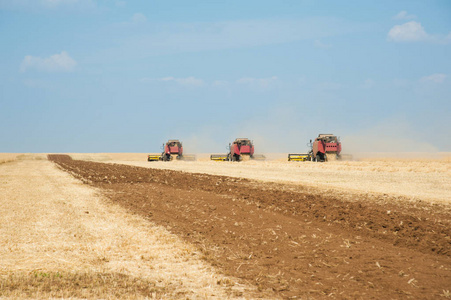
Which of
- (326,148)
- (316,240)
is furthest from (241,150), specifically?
(316,240)

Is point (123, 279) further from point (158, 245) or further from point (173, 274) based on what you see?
point (158, 245)

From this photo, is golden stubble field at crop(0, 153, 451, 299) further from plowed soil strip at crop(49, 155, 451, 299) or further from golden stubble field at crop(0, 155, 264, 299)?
plowed soil strip at crop(49, 155, 451, 299)

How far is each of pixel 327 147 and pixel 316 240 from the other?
38471mm

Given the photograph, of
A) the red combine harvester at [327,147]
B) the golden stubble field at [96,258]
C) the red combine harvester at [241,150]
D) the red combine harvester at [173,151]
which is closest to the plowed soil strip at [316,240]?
the golden stubble field at [96,258]

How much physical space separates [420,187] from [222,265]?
17.7 meters

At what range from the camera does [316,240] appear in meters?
10.4

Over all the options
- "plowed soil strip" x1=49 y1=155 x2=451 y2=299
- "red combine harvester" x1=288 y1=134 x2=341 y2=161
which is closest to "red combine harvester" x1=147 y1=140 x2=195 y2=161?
"red combine harvester" x1=288 y1=134 x2=341 y2=161

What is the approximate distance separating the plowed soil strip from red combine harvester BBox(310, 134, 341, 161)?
30660 millimetres

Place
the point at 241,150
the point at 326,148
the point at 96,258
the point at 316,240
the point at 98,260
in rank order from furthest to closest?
the point at 241,150 → the point at 326,148 → the point at 316,240 → the point at 96,258 → the point at 98,260

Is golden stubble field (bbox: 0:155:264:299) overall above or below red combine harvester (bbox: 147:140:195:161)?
below

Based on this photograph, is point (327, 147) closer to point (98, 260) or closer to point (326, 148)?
point (326, 148)

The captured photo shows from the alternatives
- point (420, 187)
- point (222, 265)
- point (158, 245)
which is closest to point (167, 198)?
point (158, 245)

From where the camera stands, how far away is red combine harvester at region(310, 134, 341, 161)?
157 feet

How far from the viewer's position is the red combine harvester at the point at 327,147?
1880 inches
